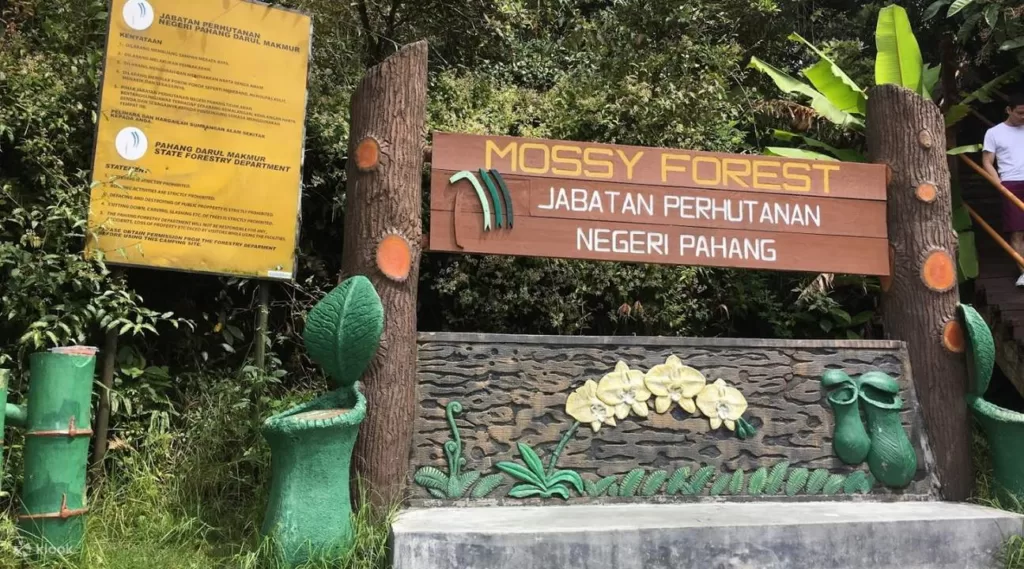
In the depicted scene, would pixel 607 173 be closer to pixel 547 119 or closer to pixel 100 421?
pixel 547 119

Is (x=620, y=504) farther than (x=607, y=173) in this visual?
No

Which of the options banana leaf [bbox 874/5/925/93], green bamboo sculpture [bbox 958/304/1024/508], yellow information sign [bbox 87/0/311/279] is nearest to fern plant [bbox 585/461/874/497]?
green bamboo sculpture [bbox 958/304/1024/508]

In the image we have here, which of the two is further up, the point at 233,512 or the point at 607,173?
the point at 607,173

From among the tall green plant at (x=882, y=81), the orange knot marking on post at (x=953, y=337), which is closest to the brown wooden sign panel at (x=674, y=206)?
the orange knot marking on post at (x=953, y=337)

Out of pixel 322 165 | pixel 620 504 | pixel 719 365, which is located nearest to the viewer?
pixel 620 504

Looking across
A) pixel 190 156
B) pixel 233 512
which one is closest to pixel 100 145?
pixel 190 156

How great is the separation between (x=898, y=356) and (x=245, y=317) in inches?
161

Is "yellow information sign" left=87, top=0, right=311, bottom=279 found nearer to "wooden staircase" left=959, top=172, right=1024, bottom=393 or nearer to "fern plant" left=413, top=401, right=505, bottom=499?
"fern plant" left=413, top=401, right=505, bottom=499

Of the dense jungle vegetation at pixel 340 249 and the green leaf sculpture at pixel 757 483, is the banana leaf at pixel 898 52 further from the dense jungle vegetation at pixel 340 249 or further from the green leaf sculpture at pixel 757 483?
the green leaf sculpture at pixel 757 483

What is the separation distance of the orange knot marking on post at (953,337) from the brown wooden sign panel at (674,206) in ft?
2.00

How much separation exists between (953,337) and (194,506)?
13.6 ft

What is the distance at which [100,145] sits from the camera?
426 cm

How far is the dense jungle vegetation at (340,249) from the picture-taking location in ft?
13.4

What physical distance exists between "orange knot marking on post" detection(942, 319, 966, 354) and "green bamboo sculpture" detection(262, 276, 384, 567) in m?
3.06
